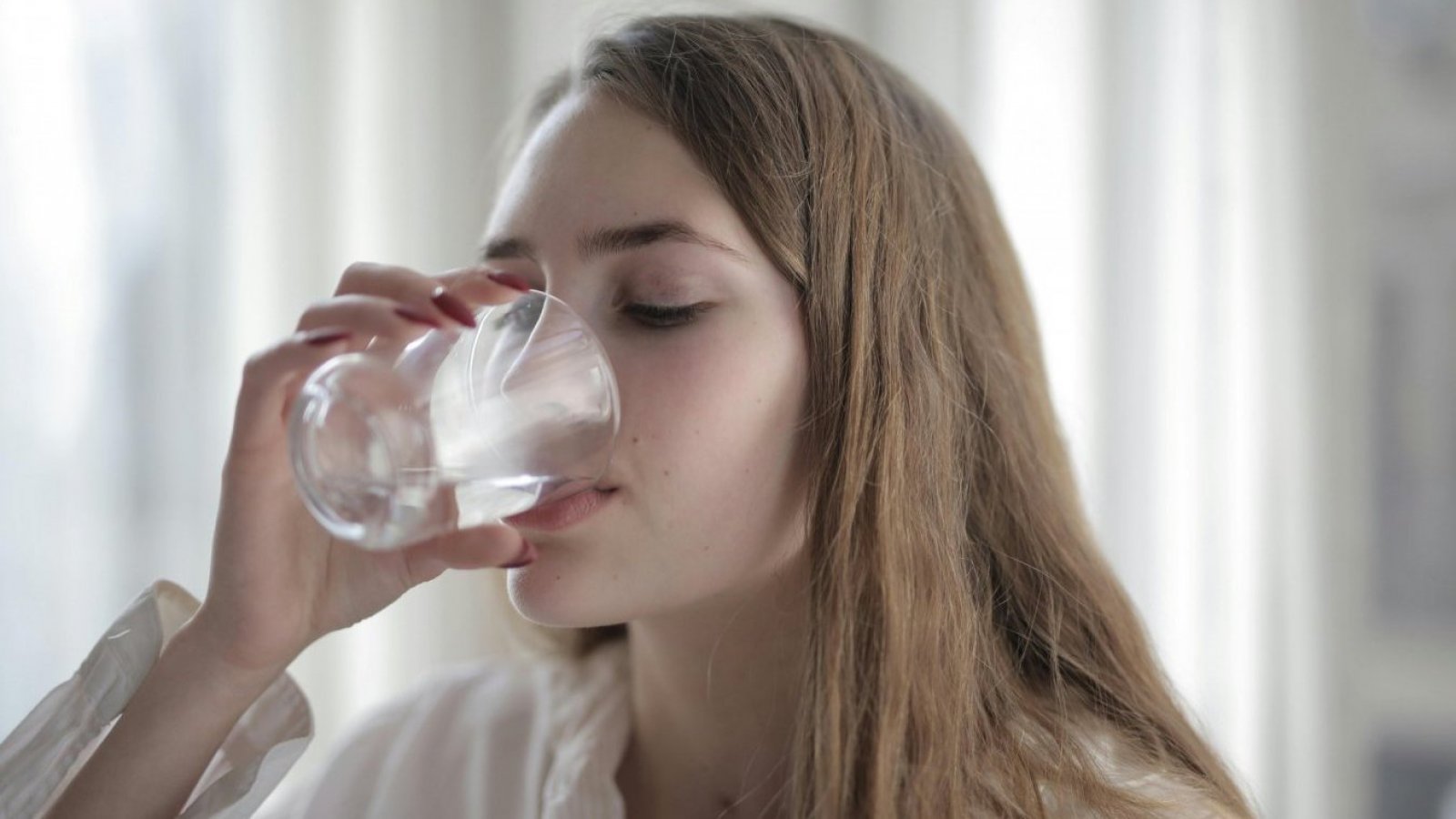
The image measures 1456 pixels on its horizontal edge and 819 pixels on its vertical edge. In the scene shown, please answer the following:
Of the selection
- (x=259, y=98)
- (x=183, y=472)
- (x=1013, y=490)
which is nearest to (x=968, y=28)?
(x=1013, y=490)

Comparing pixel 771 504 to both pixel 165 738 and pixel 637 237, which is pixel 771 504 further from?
pixel 165 738

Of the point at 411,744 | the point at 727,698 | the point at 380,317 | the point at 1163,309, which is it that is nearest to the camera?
the point at 380,317

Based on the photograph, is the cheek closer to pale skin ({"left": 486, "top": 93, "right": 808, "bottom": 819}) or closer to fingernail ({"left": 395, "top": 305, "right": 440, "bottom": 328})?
pale skin ({"left": 486, "top": 93, "right": 808, "bottom": 819})

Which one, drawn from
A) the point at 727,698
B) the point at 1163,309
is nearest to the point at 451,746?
the point at 727,698

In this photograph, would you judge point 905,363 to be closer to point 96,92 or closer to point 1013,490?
point 1013,490

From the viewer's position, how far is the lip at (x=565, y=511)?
85 centimetres

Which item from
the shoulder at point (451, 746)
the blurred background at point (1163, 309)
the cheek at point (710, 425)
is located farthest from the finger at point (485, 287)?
the blurred background at point (1163, 309)

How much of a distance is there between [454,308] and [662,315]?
6.7 inches

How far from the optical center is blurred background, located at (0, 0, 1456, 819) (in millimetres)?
1465

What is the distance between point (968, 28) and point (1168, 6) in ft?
0.87

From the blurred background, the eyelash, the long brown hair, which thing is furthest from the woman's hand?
the blurred background

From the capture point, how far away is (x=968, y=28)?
65.0 inches

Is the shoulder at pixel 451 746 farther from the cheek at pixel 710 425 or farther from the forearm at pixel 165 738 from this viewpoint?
the cheek at pixel 710 425

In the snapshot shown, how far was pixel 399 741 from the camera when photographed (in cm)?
124
